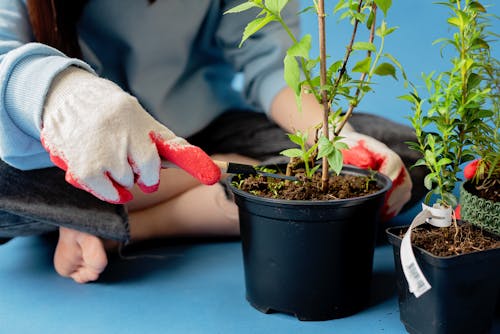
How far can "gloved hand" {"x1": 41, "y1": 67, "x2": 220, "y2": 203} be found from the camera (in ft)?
2.56

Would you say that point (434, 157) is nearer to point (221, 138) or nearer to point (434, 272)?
point (434, 272)

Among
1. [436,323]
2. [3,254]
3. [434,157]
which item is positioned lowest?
[3,254]


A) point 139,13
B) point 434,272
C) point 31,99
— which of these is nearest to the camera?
point 434,272

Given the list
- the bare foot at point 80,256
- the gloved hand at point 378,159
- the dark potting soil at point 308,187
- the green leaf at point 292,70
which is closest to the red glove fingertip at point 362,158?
the gloved hand at point 378,159

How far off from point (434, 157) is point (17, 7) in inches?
30.3

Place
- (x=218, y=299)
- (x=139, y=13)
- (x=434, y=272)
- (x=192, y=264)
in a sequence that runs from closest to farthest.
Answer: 1. (x=434, y=272)
2. (x=218, y=299)
3. (x=192, y=264)
4. (x=139, y=13)

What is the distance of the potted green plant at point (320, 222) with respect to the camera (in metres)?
0.80

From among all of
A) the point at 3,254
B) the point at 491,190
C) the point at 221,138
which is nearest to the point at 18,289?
the point at 3,254

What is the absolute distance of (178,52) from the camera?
1418mm

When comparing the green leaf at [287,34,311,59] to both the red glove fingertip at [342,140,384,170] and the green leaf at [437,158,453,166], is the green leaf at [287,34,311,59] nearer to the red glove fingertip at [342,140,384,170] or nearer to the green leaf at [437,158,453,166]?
the green leaf at [437,158,453,166]

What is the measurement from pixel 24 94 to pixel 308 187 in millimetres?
411

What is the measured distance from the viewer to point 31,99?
85cm

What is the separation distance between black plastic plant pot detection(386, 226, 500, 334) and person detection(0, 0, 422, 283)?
296mm

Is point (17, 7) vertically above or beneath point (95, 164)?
above
